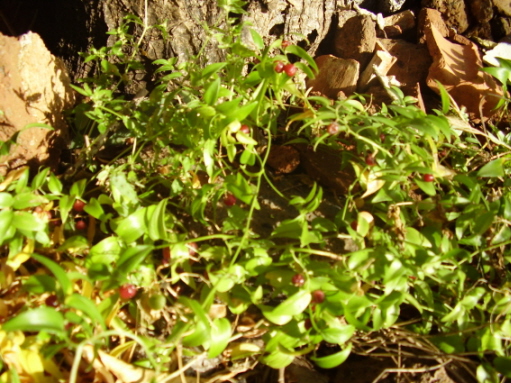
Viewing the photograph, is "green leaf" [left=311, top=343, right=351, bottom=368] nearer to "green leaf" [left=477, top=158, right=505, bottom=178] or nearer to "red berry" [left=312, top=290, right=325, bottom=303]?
"red berry" [left=312, top=290, right=325, bottom=303]

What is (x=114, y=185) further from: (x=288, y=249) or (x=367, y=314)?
(x=367, y=314)

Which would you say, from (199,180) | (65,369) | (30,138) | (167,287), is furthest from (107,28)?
(65,369)

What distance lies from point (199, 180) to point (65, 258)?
0.51 metres

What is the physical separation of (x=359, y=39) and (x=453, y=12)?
552mm

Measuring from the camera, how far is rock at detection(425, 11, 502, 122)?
1871mm

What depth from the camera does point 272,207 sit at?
1581 millimetres

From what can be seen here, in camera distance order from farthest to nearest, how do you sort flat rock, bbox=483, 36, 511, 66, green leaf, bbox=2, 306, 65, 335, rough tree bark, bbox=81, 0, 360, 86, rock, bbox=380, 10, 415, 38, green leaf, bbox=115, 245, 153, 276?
1. rock, bbox=380, 10, 415, 38
2. flat rock, bbox=483, 36, 511, 66
3. rough tree bark, bbox=81, 0, 360, 86
4. green leaf, bbox=115, 245, 153, 276
5. green leaf, bbox=2, 306, 65, 335

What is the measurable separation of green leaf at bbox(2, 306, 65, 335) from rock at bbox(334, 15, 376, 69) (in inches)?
65.4

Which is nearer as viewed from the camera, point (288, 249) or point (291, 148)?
point (288, 249)

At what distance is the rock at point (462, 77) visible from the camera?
1871 mm

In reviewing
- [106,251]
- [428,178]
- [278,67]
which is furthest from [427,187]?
[106,251]

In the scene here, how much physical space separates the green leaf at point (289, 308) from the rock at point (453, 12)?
1.73m

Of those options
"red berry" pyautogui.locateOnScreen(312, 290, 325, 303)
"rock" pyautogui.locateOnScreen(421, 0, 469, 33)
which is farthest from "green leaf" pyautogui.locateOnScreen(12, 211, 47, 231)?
"rock" pyautogui.locateOnScreen(421, 0, 469, 33)

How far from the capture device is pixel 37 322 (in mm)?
887
